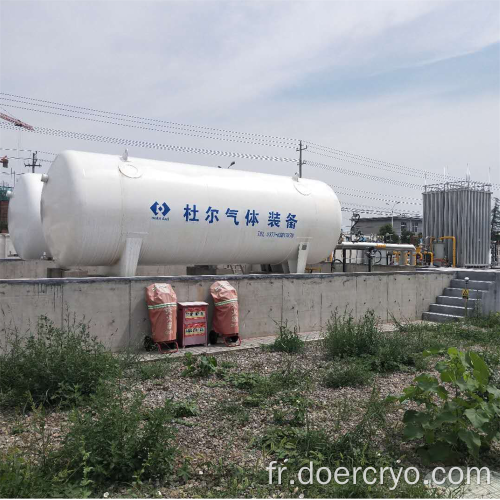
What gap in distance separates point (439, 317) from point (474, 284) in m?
1.50

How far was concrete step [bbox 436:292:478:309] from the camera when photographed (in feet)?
43.2

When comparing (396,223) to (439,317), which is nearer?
(439,317)

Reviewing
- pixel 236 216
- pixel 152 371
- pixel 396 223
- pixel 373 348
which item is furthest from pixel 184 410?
pixel 396 223

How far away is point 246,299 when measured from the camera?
1058 cm

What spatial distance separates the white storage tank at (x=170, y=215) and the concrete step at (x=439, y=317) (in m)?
3.94

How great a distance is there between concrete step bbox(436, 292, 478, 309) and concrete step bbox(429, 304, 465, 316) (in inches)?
7.3

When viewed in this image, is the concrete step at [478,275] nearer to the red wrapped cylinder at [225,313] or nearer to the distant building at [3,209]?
the red wrapped cylinder at [225,313]

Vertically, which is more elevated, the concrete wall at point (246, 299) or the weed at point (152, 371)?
the concrete wall at point (246, 299)

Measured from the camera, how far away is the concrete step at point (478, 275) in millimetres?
13500

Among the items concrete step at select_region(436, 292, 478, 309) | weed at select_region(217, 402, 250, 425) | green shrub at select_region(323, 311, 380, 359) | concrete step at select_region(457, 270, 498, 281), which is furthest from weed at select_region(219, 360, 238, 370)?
concrete step at select_region(457, 270, 498, 281)

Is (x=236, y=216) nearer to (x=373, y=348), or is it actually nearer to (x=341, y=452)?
(x=373, y=348)

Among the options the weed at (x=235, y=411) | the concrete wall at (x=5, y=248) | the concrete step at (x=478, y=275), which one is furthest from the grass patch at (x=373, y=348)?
the concrete wall at (x=5, y=248)

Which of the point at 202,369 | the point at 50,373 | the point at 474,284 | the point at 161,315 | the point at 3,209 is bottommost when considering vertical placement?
the point at 202,369

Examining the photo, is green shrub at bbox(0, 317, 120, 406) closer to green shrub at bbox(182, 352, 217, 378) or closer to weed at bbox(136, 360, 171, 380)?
weed at bbox(136, 360, 171, 380)
